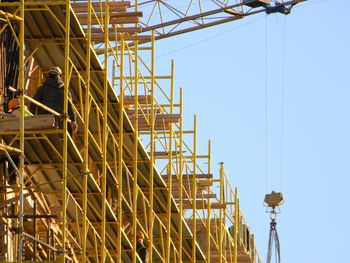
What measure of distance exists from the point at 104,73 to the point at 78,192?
9.20 ft

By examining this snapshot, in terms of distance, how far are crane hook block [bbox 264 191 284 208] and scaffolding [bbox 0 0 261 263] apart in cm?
291

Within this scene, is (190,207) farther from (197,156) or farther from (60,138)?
(60,138)

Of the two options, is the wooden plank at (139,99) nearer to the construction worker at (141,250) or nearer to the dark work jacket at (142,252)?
the construction worker at (141,250)

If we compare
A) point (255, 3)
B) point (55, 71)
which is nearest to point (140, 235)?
point (55, 71)

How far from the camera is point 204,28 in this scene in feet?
259

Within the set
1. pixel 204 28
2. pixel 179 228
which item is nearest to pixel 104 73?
pixel 179 228

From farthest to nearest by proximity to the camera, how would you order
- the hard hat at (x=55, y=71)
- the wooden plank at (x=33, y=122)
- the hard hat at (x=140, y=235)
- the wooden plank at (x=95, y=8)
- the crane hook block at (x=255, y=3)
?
the crane hook block at (x=255, y=3), the hard hat at (x=140, y=235), the wooden plank at (x=95, y=8), the hard hat at (x=55, y=71), the wooden plank at (x=33, y=122)

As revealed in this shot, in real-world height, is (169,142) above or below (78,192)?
above

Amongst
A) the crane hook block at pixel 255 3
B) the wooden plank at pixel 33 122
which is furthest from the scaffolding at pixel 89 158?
the crane hook block at pixel 255 3

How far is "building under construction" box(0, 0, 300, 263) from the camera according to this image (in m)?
42.2

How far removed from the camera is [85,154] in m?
44.2

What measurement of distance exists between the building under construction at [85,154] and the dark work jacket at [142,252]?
0.82ft

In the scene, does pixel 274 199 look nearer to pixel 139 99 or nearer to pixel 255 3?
pixel 139 99

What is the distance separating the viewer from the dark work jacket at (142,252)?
5185cm
